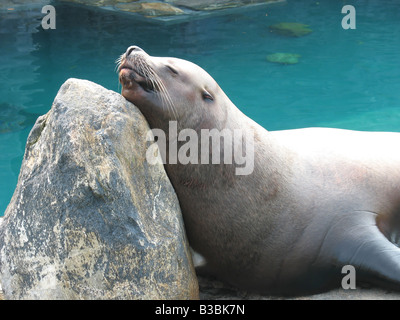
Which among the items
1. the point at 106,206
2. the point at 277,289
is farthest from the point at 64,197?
the point at 277,289

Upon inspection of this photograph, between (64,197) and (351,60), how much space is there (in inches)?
341

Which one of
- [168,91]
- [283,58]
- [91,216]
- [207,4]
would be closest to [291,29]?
[283,58]

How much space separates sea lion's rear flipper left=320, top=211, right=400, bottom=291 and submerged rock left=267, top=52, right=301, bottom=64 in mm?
7234

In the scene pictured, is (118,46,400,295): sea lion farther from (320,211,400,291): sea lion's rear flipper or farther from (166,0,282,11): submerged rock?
(166,0,282,11): submerged rock

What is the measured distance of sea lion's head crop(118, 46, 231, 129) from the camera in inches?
115

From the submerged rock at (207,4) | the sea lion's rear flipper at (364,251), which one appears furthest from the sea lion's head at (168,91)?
the submerged rock at (207,4)

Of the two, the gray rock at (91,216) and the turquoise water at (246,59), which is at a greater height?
the turquoise water at (246,59)

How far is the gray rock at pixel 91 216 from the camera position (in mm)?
2701

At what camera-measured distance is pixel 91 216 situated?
8.85ft

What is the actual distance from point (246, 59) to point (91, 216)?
26.8ft

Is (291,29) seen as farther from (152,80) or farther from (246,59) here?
(152,80)

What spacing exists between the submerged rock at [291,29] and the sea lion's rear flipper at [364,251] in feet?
28.9

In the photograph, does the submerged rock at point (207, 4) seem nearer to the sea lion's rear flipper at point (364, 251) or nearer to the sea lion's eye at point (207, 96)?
the sea lion's eye at point (207, 96)

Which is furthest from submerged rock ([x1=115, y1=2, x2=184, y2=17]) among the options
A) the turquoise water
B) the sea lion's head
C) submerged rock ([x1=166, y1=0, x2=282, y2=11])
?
the sea lion's head
